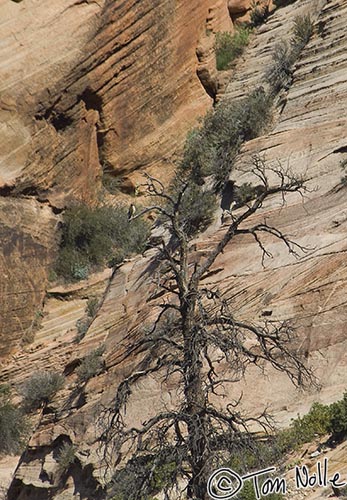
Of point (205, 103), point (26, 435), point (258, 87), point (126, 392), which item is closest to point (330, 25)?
point (258, 87)

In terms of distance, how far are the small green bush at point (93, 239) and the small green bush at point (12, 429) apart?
117 inches

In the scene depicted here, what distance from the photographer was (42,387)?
1700cm

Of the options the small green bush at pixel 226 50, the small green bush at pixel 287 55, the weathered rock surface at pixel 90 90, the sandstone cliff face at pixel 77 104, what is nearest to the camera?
the sandstone cliff face at pixel 77 104

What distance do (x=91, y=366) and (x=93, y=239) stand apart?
4414 mm

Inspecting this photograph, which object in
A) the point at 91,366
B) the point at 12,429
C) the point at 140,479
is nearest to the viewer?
the point at 140,479

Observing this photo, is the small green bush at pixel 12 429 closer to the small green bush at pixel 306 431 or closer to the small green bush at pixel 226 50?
the small green bush at pixel 306 431

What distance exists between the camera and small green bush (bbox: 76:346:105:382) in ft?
53.1

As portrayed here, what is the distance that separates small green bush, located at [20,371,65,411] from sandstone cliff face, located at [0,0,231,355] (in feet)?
5.37

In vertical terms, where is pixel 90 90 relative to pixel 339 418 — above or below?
above

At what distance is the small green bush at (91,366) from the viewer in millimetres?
16172

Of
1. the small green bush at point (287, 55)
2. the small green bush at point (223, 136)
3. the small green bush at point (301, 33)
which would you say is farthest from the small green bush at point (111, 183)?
the small green bush at point (301, 33)

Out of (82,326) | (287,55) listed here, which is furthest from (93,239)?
(287,55)

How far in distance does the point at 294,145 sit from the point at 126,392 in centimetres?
732

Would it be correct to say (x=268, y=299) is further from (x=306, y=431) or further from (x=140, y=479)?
(x=140, y=479)
